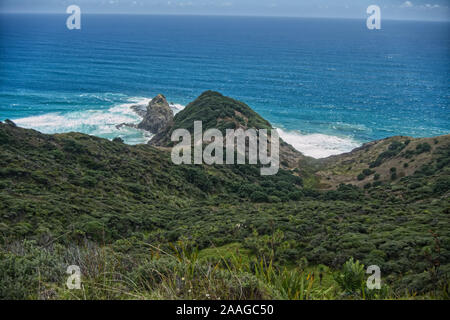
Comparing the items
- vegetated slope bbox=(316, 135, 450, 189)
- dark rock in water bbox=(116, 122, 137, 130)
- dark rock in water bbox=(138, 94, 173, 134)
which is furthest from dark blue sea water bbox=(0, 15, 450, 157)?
vegetated slope bbox=(316, 135, 450, 189)

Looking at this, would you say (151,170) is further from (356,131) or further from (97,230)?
(356,131)

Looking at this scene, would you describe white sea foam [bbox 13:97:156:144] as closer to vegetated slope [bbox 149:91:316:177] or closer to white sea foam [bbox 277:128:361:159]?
vegetated slope [bbox 149:91:316:177]

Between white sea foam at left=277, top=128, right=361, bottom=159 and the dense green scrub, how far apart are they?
2263 cm

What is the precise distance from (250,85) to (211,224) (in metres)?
83.8

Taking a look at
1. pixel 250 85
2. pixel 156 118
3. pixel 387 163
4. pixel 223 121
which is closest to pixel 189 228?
pixel 387 163

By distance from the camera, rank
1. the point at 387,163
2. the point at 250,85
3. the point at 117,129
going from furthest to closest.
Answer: the point at 250,85
the point at 117,129
the point at 387,163

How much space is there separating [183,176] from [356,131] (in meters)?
46.9

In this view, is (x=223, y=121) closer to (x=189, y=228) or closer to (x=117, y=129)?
(x=117, y=129)

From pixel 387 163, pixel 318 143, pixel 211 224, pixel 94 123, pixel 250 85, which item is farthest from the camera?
pixel 250 85

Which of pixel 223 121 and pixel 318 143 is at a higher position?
pixel 223 121

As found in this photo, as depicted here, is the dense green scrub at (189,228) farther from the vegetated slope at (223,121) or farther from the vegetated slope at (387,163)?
the vegetated slope at (223,121)

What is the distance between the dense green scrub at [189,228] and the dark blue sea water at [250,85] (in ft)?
92.2

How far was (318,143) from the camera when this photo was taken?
58781 millimetres
